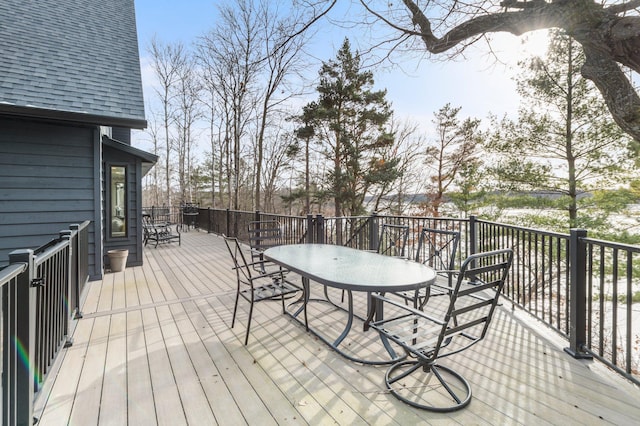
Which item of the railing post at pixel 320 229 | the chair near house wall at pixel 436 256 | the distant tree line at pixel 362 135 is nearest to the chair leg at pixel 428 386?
the chair near house wall at pixel 436 256

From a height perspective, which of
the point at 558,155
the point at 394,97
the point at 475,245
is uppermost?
the point at 394,97

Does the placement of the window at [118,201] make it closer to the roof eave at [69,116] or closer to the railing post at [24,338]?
the roof eave at [69,116]

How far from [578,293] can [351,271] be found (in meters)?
1.77

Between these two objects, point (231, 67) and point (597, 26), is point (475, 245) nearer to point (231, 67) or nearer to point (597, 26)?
point (597, 26)

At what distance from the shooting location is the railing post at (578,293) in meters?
2.43

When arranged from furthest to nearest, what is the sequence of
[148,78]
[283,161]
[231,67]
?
[283,161], [148,78], [231,67]

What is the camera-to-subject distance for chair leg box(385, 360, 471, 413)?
1.91 metres

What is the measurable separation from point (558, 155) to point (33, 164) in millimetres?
12662

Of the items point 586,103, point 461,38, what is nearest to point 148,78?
point 461,38

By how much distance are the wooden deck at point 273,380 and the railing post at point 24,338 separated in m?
0.31

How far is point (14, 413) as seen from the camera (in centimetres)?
143

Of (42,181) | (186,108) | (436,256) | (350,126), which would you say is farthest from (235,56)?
(436,256)

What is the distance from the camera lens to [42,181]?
4.42m

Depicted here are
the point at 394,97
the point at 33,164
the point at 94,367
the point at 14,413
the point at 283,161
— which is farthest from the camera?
the point at 283,161
